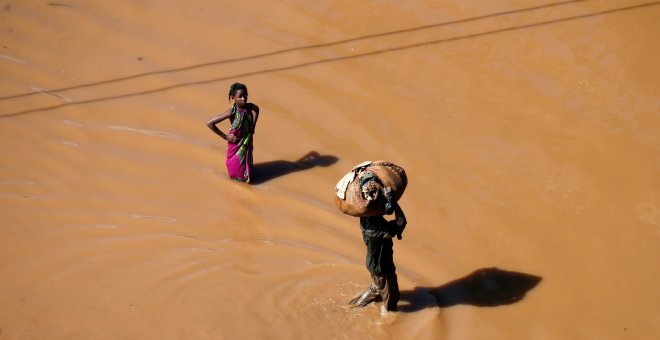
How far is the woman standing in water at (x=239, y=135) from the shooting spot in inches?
308

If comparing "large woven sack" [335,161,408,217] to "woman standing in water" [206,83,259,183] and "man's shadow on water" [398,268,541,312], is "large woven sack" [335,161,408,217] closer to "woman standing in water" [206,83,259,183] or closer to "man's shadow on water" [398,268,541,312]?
"man's shadow on water" [398,268,541,312]

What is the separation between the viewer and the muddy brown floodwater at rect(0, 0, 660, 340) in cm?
650

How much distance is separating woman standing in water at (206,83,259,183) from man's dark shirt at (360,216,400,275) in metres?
2.26

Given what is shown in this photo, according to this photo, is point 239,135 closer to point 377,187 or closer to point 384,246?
point 384,246

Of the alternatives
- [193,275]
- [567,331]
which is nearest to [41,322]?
[193,275]

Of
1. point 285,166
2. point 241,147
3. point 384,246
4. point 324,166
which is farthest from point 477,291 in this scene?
point 241,147

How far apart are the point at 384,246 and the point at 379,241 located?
0.06 metres

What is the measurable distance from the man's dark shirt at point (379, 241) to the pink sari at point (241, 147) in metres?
2.26

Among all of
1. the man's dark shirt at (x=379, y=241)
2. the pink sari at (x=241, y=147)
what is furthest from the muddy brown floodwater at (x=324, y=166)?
the man's dark shirt at (x=379, y=241)

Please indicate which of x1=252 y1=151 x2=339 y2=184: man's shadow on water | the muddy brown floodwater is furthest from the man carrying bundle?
x1=252 y1=151 x2=339 y2=184: man's shadow on water

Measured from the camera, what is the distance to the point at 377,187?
18.6 ft

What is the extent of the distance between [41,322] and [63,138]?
111 inches

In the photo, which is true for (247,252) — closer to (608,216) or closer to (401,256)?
(401,256)

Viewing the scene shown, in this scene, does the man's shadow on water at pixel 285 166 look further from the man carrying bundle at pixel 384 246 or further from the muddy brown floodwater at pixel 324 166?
the man carrying bundle at pixel 384 246
